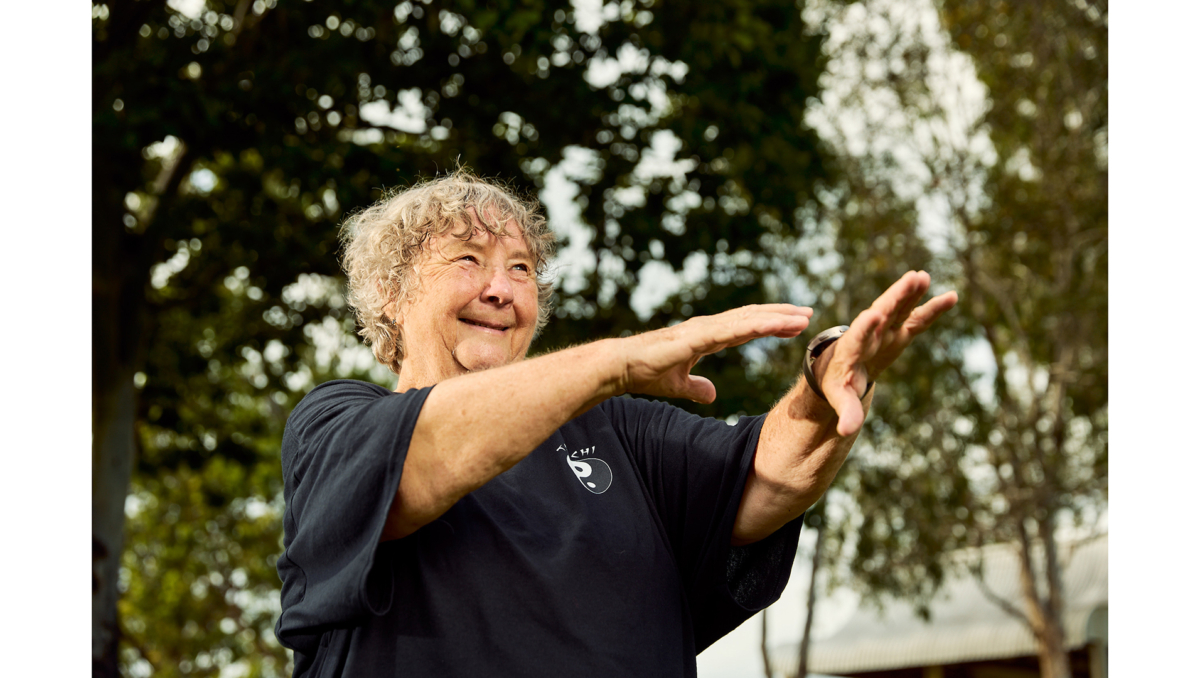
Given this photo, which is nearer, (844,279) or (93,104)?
(93,104)

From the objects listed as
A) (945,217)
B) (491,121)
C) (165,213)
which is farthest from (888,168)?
(165,213)

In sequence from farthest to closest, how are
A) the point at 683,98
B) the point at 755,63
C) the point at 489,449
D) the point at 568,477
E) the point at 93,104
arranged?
the point at 683,98
the point at 755,63
the point at 93,104
the point at 568,477
the point at 489,449

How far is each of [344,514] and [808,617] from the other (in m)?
14.4

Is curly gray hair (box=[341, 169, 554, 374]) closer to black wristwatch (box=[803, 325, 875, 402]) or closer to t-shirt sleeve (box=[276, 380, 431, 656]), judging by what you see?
t-shirt sleeve (box=[276, 380, 431, 656])

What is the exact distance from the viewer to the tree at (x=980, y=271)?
1534 cm

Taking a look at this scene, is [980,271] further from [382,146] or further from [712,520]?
[712,520]

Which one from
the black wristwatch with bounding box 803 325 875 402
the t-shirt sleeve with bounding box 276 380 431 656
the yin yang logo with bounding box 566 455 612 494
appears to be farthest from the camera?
the yin yang logo with bounding box 566 455 612 494

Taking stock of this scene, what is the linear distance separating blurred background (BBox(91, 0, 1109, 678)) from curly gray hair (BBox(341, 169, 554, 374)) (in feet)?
3.56

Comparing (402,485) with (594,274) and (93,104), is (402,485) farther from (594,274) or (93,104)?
(594,274)

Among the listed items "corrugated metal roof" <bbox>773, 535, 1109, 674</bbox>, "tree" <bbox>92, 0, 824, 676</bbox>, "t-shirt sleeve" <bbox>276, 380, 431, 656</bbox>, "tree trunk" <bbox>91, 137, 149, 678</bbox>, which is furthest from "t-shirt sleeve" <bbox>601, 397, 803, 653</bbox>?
"corrugated metal roof" <bbox>773, 535, 1109, 674</bbox>

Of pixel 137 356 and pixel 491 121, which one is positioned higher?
pixel 491 121

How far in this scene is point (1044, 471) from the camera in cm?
1509

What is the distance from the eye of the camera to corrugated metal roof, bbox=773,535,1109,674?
16.1 m

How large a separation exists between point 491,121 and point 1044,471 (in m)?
10.5
